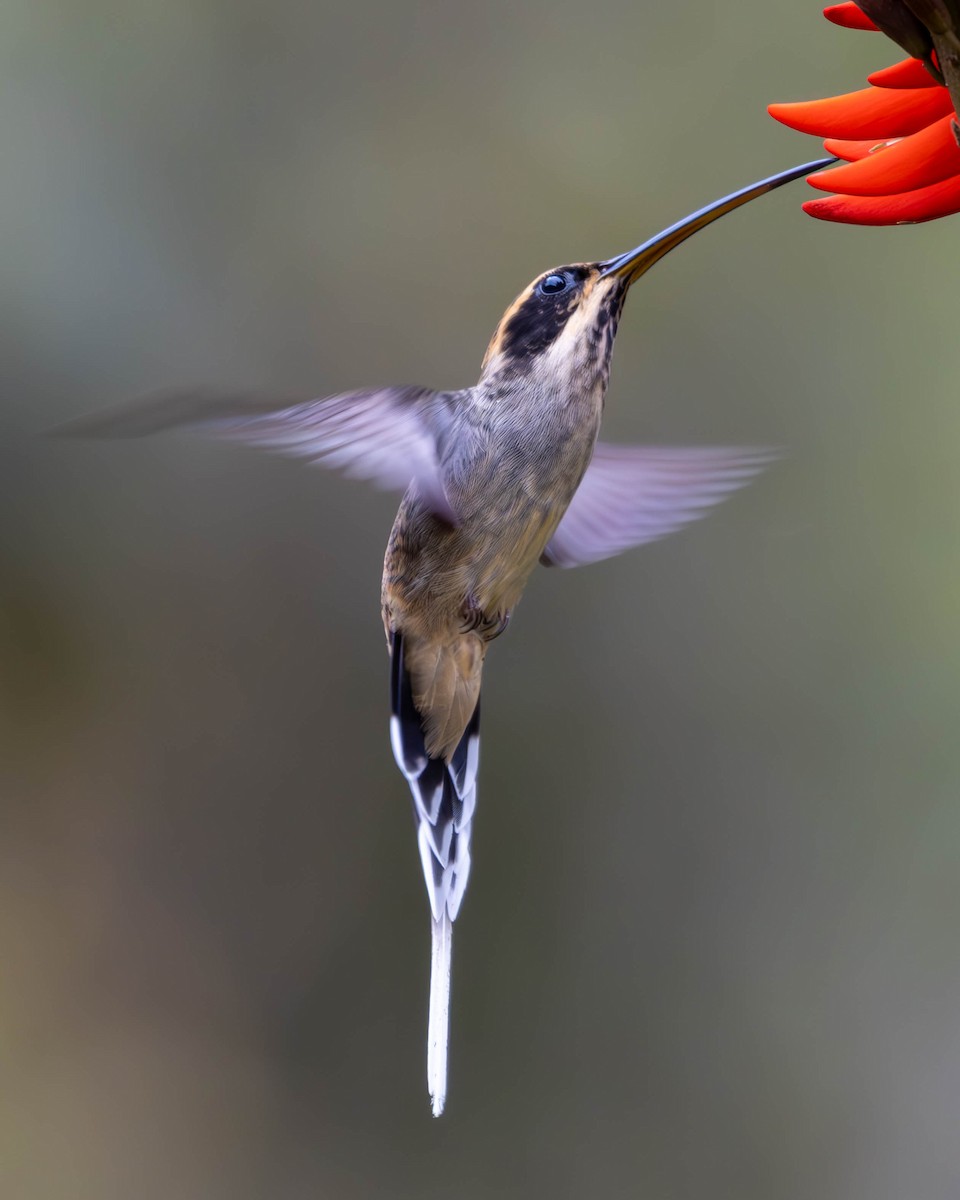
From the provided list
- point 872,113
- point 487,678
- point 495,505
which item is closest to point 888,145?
point 872,113

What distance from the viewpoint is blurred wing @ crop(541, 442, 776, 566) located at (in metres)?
1.10

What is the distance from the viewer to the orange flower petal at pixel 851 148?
552 mm

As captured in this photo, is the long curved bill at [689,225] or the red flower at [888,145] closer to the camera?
the red flower at [888,145]

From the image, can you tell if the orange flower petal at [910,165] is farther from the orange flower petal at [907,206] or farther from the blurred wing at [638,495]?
the blurred wing at [638,495]

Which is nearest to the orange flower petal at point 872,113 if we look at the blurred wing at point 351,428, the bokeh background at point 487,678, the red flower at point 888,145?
the red flower at point 888,145

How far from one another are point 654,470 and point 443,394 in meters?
0.26

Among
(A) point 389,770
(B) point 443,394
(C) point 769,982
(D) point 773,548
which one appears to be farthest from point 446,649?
(C) point 769,982

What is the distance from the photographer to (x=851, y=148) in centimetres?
56

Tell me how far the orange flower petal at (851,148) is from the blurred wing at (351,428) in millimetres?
324

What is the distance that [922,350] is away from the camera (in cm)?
185

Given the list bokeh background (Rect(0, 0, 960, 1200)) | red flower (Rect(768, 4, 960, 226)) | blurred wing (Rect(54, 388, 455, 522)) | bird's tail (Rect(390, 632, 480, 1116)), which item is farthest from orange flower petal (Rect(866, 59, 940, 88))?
bokeh background (Rect(0, 0, 960, 1200))

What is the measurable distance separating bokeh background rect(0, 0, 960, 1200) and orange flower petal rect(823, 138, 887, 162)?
4.03 feet

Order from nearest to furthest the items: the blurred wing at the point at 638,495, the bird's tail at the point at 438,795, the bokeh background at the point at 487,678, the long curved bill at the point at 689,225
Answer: the long curved bill at the point at 689,225 < the bird's tail at the point at 438,795 < the blurred wing at the point at 638,495 < the bokeh background at the point at 487,678

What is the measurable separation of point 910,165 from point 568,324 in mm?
513
